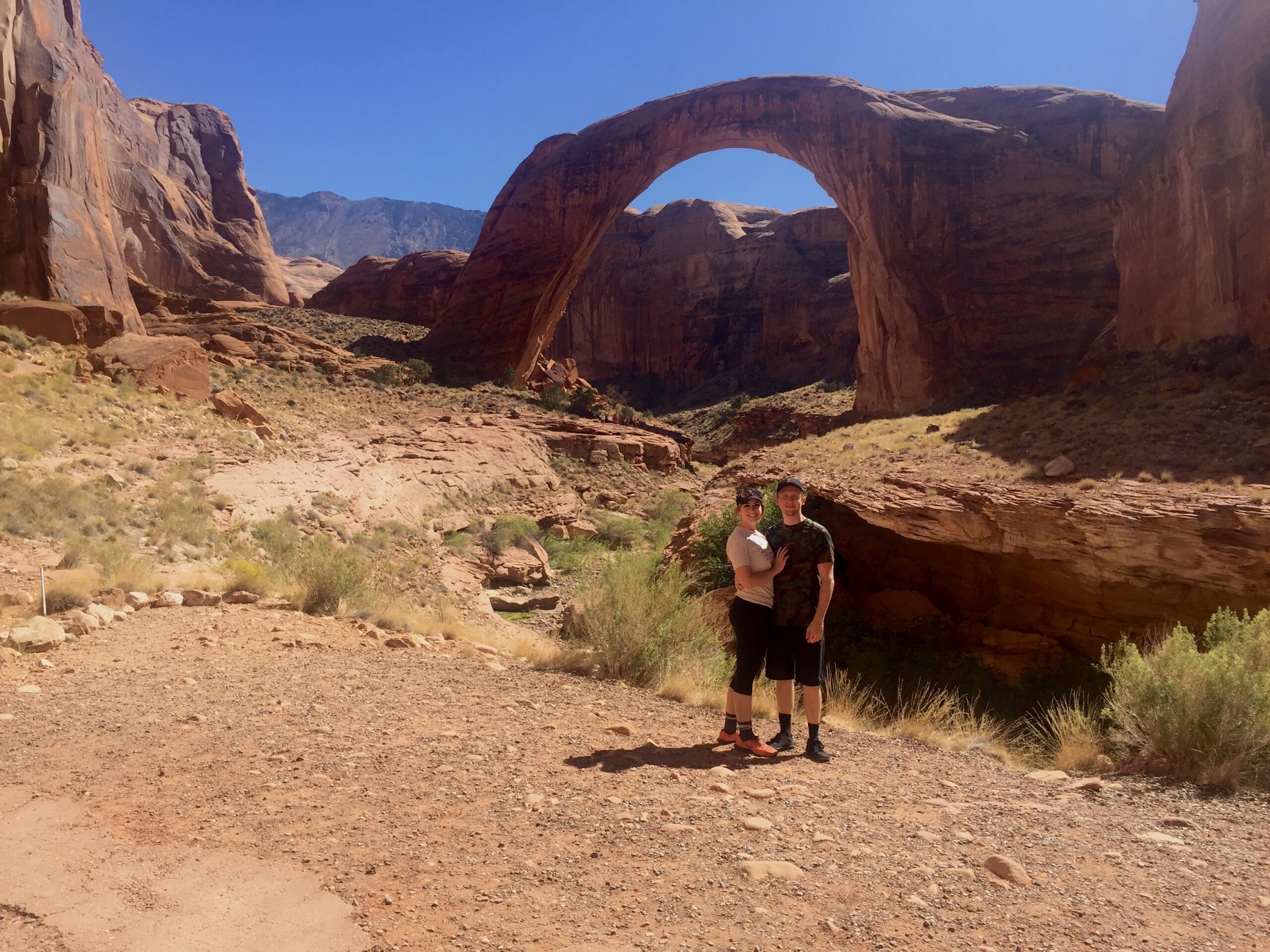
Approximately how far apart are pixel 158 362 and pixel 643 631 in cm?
1376

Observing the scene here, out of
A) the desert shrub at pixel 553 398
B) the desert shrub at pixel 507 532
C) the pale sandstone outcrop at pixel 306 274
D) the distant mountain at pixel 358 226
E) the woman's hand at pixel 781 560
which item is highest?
the distant mountain at pixel 358 226

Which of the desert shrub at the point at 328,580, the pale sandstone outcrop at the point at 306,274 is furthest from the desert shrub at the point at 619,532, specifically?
the pale sandstone outcrop at the point at 306,274

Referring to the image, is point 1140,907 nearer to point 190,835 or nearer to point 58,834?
point 190,835

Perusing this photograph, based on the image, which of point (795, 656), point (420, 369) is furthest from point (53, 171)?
point (795, 656)

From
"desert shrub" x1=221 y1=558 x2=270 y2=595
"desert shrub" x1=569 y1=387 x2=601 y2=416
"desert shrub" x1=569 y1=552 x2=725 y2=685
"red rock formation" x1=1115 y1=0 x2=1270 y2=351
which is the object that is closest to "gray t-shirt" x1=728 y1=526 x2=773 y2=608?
"desert shrub" x1=569 y1=552 x2=725 y2=685

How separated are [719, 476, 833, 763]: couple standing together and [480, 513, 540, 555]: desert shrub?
1095 cm

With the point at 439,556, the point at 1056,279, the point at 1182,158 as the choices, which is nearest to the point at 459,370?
the point at 439,556

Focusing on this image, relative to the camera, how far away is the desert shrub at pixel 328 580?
7.82m

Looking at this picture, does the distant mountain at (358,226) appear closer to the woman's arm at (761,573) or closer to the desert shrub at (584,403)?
the desert shrub at (584,403)

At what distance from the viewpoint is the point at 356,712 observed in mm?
4574

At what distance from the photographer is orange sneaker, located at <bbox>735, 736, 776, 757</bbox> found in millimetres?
4391

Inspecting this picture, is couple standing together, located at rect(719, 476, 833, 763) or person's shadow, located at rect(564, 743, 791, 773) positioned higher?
couple standing together, located at rect(719, 476, 833, 763)

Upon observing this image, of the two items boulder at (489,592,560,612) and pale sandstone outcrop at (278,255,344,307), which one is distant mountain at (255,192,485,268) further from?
boulder at (489,592,560,612)

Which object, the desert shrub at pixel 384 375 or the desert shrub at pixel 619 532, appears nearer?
the desert shrub at pixel 619 532
